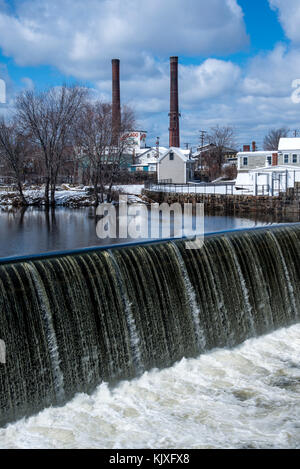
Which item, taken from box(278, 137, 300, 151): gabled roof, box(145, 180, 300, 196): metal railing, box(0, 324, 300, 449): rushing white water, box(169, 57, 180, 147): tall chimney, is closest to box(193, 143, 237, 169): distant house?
box(169, 57, 180, 147): tall chimney

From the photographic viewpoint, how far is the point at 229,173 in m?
62.5

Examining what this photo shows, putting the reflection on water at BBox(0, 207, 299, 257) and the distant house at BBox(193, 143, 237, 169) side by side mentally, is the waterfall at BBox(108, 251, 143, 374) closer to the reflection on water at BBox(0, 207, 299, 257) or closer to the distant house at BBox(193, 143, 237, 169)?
the reflection on water at BBox(0, 207, 299, 257)

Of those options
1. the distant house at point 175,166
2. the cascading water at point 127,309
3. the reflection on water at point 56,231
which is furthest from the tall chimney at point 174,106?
the cascading water at point 127,309

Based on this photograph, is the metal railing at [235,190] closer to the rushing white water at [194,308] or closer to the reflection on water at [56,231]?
the reflection on water at [56,231]

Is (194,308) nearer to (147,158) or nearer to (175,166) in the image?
(175,166)

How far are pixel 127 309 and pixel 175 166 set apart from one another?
45.5 meters

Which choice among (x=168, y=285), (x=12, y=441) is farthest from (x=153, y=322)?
(x=12, y=441)

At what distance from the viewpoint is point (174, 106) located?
2388 inches

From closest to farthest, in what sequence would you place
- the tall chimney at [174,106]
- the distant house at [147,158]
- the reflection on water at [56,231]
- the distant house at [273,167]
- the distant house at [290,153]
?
the reflection on water at [56,231], the distant house at [273,167], the distant house at [290,153], the tall chimney at [174,106], the distant house at [147,158]

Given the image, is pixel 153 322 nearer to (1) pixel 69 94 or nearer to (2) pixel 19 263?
(2) pixel 19 263

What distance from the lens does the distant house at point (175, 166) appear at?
172 ft

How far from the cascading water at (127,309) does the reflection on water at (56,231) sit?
6539 mm

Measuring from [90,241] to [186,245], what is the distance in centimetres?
765

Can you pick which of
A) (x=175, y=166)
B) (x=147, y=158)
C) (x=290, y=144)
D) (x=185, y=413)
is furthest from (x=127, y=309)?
(x=147, y=158)
